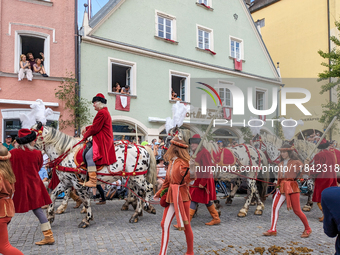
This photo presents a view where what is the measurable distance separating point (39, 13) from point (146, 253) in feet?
35.6

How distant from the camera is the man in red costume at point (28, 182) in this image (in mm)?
4520

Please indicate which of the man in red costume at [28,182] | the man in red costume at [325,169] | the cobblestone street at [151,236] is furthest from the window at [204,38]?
the man in red costume at [28,182]

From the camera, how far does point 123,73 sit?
14.4 m

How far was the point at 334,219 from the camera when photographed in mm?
2395

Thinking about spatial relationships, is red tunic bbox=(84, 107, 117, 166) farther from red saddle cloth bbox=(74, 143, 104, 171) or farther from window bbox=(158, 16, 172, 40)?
window bbox=(158, 16, 172, 40)

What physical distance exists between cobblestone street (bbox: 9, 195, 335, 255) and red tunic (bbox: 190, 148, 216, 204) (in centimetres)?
61

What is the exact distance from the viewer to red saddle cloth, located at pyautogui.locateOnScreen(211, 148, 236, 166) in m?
7.43

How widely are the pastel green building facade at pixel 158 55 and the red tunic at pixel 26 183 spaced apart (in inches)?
317

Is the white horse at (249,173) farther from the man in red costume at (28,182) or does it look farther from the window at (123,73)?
the window at (123,73)

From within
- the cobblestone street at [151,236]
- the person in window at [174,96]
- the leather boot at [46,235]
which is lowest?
the cobblestone street at [151,236]

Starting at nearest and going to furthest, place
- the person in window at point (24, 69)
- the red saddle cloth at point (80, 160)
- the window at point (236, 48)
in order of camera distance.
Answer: the red saddle cloth at point (80, 160), the person in window at point (24, 69), the window at point (236, 48)

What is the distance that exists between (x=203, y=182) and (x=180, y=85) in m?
10.8

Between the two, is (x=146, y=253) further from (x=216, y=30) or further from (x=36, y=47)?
(x=216, y=30)

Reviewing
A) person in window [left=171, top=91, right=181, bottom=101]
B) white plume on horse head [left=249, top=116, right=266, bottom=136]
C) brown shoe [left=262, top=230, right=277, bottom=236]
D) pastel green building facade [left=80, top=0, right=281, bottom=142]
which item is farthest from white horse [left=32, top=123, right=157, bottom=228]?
person in window [left=171, top=91, right=181, bottom=101]
